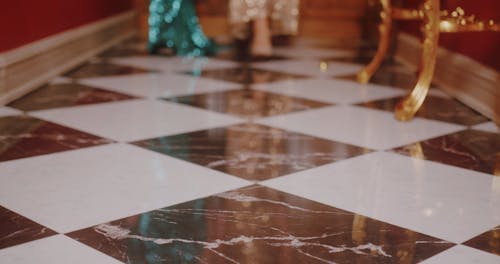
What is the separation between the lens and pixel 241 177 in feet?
4.53

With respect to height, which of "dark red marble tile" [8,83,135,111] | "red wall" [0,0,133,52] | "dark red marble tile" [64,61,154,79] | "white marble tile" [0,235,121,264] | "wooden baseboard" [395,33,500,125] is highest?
"red wall" [0,0,133,52]

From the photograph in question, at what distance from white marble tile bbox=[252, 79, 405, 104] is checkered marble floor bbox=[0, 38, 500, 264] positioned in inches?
0.6

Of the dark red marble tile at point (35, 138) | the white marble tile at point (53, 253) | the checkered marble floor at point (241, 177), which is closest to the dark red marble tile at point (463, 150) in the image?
the checkered marble floor at point (241, 177)

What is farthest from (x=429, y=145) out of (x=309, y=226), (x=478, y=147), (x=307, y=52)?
(x=307, y=52)

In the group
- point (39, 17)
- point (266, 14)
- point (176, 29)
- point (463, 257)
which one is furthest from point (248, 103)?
point (266, 14)

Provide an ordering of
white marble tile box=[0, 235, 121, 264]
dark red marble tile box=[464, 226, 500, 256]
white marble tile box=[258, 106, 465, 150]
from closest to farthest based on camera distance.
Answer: white marble tile box=[0, 235, 121, 264]
dark red marble tile box=[464, 226, 500, 256]
white marble tile box=[258, 106, 465, 150]

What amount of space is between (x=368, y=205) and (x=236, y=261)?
357 millimetres

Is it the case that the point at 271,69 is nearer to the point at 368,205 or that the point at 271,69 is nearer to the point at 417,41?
the point at 417,41

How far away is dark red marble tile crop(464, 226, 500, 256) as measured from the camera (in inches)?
41.3

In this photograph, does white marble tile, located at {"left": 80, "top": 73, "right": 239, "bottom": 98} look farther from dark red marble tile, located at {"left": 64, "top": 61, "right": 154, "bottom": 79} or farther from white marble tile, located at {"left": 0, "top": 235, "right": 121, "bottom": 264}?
white marble tile, located at {"left": 0, "top": 235, "right": 121, "bottom": 264}

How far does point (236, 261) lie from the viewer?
964 mm

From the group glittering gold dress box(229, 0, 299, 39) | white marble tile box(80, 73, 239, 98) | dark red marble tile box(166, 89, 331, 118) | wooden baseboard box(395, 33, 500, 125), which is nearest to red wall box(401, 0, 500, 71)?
wooden baseboard box(395, 33, 500, 125)

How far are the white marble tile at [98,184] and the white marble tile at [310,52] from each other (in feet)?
6.43

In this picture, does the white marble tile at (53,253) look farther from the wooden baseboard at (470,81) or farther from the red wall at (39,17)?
the wooden baseboard at (470,81)
